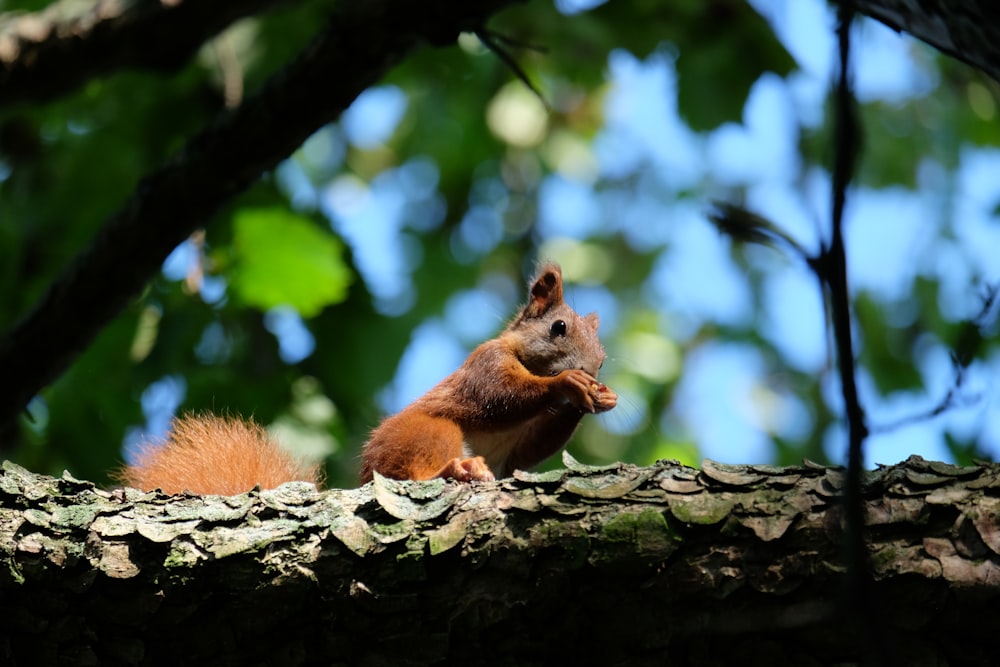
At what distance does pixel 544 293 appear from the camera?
3.96m

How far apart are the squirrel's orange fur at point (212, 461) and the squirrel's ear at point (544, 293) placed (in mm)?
1068

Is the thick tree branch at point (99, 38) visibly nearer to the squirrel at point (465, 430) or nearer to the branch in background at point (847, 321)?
the squirrel at point (465, 430)

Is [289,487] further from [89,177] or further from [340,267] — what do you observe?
[89,177]

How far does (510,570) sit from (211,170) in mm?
1390

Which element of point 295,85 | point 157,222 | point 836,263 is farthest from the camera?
point 157,222

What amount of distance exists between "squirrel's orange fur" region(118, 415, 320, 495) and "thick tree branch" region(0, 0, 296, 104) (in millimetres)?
1054

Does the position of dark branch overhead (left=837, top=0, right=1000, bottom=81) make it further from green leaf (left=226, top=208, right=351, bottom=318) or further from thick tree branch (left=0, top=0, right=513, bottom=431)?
green leaf (left=226, top=208, right=351, bottom=318)

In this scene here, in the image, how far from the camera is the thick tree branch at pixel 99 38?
3055 mm

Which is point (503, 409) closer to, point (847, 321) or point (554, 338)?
point (554, 338)

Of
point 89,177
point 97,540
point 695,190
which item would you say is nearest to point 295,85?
point 97,540

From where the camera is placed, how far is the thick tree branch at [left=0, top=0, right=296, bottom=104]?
3055mm

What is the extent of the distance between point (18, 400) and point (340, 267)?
5.04ft

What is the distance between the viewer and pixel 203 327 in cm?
435

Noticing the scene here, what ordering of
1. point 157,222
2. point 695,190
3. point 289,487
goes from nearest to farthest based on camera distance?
point 289,487 → point 157,222 → point 695,190
